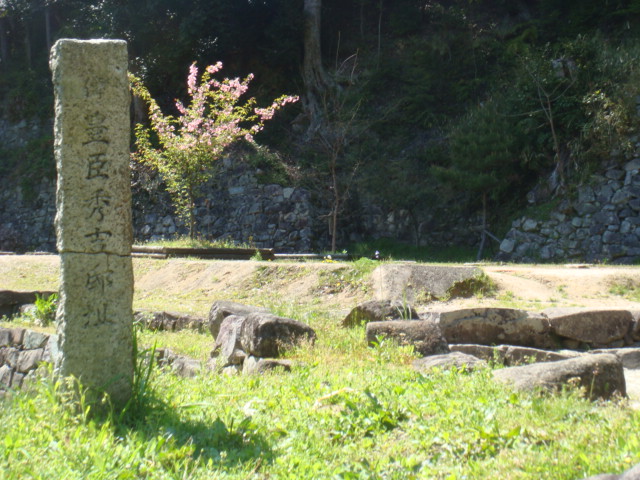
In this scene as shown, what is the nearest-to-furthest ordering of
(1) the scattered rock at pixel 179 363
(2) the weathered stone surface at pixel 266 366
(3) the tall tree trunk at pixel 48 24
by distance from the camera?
(2) the weathered stone surface at pixel 266 366 → (1) the scattered rock at pixel 179 363 → (3) the tall tree trunk at pixel 48 24

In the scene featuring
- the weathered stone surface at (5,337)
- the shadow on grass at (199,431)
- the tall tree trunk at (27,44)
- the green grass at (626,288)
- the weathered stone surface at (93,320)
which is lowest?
the weathered stone surface at (5,337)

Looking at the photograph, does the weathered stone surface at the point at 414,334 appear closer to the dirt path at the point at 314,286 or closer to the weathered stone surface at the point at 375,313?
the weathered stone surface at the point at 375,313

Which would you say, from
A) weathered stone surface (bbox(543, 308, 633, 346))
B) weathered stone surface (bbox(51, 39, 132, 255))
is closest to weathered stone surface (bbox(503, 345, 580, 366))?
weathered stone surface (bbox(543, 308, 633, 346))

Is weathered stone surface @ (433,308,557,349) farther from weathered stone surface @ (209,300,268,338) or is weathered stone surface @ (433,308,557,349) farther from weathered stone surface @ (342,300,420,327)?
weathered stone surface @ (209,300,268,338)

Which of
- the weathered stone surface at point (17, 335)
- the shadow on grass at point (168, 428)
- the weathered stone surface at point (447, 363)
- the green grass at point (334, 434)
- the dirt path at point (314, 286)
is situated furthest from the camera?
the dirt path at point (314, 286)

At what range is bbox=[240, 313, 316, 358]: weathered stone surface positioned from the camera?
6.61 meters

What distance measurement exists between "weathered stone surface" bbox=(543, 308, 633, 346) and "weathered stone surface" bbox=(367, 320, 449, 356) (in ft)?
6.33

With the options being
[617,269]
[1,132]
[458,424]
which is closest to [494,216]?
[617,269]

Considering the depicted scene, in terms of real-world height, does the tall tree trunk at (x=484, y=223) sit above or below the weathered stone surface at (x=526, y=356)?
above

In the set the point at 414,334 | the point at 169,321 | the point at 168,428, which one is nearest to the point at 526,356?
the point at 414,334

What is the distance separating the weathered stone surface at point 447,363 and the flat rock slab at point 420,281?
13.2 feet

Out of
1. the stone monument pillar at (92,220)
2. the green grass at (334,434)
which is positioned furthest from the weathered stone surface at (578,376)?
the stone monument pillar at (92,220)

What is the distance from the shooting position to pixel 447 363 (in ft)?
18.2

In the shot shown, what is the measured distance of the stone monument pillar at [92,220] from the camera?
4469 mm
